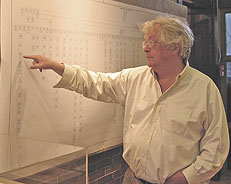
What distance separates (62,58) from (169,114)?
0.71 metres

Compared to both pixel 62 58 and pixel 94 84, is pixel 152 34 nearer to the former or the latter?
pixel 94 84

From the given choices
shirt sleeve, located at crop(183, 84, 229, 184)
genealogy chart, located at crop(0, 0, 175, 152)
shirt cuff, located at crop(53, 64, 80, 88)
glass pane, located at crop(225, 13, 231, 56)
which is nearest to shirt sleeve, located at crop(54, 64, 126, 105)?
shirt cuff, located at crop(53, 64, 80, 88)

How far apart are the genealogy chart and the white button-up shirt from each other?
0.65ft

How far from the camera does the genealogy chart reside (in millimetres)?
1526

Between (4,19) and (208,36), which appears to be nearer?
(4,19)

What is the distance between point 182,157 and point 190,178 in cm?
12

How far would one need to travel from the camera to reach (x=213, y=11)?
3.91 m

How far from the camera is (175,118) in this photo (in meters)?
1.63

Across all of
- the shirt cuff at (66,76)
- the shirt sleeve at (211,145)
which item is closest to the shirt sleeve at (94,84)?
the shirt cuff at (66,76)

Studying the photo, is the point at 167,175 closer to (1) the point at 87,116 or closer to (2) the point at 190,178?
(2) the point at 190,178

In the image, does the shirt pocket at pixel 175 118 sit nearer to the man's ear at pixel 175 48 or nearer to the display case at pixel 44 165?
the man's ear at pixel 175 48

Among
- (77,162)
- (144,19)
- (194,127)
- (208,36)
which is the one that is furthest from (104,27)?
(208,36)

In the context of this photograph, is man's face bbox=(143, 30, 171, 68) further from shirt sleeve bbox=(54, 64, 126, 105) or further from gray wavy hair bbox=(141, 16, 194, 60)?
shirt sleeve bbox=(54, 64, 126, 105)

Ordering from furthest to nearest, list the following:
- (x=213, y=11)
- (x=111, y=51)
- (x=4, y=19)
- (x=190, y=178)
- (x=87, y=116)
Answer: (x=213, y=11), (x=111, y=51), (x=87, y=116), (x=190, y=178), (x=4, y=19)
